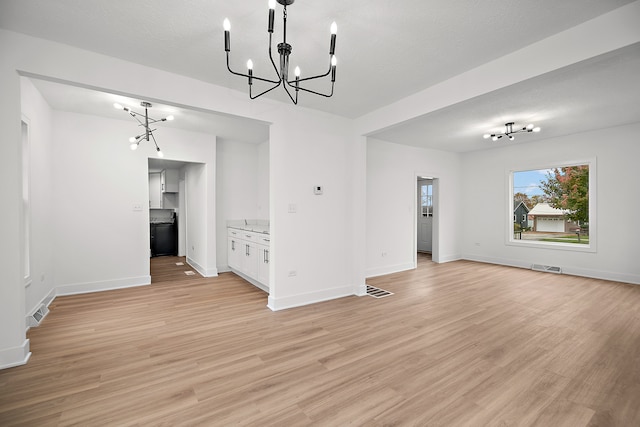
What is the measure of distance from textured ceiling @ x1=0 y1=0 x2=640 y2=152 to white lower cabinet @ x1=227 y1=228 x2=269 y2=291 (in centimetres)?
229

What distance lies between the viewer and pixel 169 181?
24.5 feet

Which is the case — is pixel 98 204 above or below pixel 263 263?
above

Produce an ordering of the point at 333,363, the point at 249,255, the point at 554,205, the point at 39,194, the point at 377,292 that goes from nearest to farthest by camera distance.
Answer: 1. the point at 333,363
2. the point at 39,194
3. the point at 377,292
4. the point at 249,255
5. the point at 554,205

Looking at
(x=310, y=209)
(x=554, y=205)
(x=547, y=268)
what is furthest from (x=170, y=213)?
(x=554, y=205)

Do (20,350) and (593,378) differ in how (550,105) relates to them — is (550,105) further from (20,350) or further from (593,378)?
(20,350)

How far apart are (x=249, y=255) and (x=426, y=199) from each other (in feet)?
19.6

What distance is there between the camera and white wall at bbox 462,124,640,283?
195 inches

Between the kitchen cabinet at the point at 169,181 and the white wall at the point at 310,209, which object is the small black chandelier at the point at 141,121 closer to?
the white wall at the point at 310,209

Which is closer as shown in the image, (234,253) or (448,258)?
(234,253)

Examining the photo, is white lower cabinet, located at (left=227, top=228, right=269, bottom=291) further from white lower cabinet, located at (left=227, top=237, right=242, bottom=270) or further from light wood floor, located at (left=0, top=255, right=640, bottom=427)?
light wood floor, located at (left=0, top=255, right=640, bottom=427)

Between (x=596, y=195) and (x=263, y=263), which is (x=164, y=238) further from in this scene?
(x=596, y=195)

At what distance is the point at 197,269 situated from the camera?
604 cm

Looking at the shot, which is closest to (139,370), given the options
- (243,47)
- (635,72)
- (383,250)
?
(243,47)

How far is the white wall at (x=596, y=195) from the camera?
4.95m
